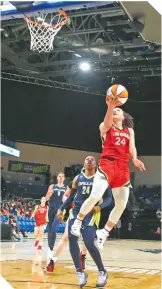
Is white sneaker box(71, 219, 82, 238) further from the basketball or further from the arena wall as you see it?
the arena wall

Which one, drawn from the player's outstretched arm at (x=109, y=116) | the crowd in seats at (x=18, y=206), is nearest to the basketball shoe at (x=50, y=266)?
the player's outstretched arm at (x=109, y=116)

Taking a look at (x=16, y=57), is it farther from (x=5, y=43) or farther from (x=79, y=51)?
(x=79, y=51)

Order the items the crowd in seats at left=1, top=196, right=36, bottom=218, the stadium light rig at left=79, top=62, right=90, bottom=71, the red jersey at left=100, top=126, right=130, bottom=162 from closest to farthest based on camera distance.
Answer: the red jersey at left=100, top=126, right=130, bottom=162 < the crowd in seats at left=1, top=196, right=36, bottom=218 < the stadium light rig at left=79, top=62, right=90, bottom=71

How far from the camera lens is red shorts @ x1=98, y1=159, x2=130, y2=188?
5293 mm

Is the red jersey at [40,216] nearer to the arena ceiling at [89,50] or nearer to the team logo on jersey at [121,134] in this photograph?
the arena ceiling at [89,50]

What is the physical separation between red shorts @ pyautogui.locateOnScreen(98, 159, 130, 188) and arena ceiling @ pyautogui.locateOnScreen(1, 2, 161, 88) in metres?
10.1

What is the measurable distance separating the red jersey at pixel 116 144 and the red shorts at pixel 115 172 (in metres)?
0.07

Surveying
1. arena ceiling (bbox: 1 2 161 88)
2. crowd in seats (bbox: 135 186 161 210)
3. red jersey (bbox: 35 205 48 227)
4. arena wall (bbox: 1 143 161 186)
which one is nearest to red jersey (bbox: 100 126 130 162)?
red jersey (bbox: 35 205 48 227)

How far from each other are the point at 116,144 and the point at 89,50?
14.1 metres

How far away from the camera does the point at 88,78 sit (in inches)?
917

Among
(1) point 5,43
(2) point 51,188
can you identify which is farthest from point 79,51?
(2) point 51,188

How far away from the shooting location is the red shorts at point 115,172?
5293 millimetres

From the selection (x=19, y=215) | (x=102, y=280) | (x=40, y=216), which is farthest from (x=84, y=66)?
(x=102, y=280)

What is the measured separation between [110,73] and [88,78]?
5.36 ft
